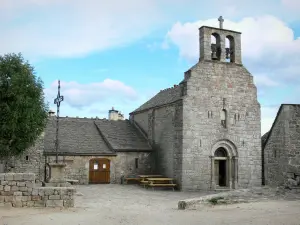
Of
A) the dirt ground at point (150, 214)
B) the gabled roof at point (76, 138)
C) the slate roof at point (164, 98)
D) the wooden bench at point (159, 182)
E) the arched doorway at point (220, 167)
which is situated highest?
the slate roof at point (164, 98)

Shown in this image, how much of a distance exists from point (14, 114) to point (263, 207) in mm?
14013

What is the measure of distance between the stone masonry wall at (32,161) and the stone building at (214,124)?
334 inches

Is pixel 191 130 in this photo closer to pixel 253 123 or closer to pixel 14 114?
pixel 253 123

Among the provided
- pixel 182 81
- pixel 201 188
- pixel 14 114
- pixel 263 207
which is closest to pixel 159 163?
pixel 201 188

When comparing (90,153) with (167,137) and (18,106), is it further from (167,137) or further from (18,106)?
(18,106)

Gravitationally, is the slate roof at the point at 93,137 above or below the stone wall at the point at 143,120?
below

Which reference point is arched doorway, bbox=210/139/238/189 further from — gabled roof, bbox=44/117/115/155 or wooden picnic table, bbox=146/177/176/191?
gabled roof, bbox=44/117/115/155

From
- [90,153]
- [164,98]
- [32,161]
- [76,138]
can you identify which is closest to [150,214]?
[32,161]

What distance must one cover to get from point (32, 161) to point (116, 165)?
6.05m

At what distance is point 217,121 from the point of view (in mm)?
25094

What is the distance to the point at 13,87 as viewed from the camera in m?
20.7

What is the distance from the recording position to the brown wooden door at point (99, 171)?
26.1m

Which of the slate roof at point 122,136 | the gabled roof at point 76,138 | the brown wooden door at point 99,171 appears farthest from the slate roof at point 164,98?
the brown wooden door at point 99,171

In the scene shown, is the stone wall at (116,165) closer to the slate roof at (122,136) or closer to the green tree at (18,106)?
the slate roof at (122,136)
